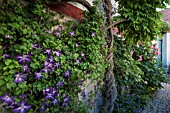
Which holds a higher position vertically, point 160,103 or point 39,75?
point 39,75

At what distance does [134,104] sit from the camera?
147 inches

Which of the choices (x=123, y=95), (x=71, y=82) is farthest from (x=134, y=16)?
(x=123, y=95)

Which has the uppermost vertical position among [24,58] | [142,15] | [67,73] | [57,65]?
[142,15]

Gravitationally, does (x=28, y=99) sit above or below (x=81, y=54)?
below

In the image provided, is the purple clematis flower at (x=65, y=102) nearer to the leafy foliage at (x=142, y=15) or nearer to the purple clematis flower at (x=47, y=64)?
the purple clematis flower at (x=47, y=64)

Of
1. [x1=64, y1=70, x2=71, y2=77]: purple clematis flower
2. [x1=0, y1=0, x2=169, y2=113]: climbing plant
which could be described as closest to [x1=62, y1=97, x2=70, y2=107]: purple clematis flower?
[x1=0, y1=0, x2=169, y2=113]: climbing plant

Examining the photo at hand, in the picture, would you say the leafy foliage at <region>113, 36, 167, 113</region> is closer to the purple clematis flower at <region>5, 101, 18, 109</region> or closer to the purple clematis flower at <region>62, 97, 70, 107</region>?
the purple clematis flower at <region>62, 97, 70, 107</region>

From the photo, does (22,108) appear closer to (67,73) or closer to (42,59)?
(42,59)

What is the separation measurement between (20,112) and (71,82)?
30.1 inches

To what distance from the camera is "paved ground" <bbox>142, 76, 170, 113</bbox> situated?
4.30 meters

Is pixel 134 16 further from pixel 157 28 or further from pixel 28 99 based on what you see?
pixel 28 99

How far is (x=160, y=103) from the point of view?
16.3 feet

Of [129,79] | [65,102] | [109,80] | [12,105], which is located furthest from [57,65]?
[129,79]

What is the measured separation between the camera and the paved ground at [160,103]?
4.30 m
